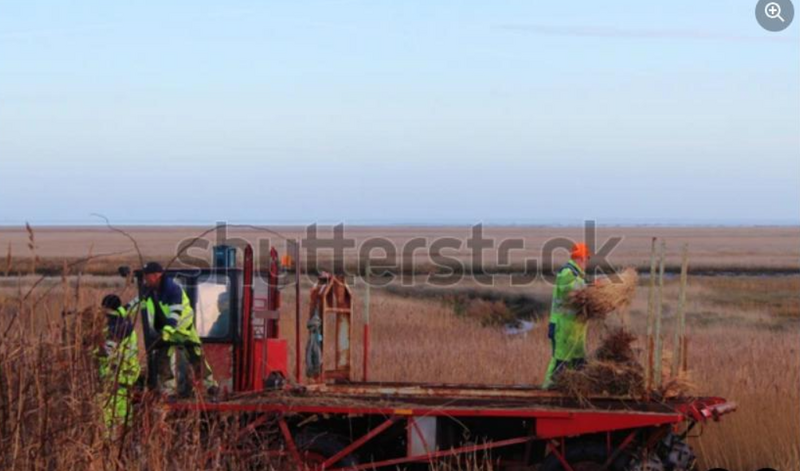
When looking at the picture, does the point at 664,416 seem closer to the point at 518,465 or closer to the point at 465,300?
the point at 518,465

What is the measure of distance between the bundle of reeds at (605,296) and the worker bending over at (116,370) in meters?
5.79

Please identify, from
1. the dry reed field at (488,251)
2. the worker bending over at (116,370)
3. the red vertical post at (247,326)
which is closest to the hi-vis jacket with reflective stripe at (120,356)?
the worker bending over at (116,370)

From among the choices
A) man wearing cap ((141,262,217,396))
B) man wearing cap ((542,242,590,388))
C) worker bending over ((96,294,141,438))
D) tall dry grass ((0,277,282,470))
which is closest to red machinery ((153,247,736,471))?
man wearing cap ((141,262,217,396))

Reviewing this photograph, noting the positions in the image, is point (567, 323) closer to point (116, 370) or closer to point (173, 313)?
point (173, 313)

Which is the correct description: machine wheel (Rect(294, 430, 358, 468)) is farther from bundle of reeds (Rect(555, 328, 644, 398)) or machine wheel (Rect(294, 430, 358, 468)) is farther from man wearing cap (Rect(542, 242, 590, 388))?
man wearing cap (Rect(542, 242, 590, 388))

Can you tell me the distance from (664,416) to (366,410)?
8.09 feet

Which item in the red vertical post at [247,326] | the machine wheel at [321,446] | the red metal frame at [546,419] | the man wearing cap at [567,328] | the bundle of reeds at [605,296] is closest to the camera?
the red metal frame at [546,419]

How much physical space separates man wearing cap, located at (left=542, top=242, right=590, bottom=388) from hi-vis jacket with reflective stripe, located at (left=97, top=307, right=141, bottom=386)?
5742 mm

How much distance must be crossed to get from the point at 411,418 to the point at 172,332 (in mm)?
2113

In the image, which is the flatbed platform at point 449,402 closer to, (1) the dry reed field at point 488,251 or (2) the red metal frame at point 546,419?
(2) the red metal frame at point 546,419

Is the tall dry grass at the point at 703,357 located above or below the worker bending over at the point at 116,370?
below

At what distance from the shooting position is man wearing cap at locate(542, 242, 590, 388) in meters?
12.6

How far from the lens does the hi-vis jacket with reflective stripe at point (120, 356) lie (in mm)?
6957

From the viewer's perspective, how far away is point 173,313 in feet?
35.7
